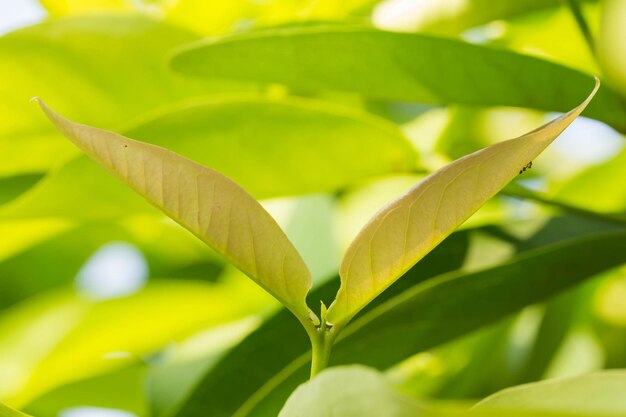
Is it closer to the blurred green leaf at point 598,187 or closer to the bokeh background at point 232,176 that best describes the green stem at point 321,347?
the bokeh background at point 232,176

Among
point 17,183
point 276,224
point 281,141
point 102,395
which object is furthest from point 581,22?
point 102,395

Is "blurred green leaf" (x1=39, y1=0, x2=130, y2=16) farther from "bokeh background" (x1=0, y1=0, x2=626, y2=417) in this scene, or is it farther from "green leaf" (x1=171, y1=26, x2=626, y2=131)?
"green leaf" (x1=171, y1=26, x2=626, y2=131)

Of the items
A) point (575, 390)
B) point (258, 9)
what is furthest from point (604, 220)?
point (258, 9)

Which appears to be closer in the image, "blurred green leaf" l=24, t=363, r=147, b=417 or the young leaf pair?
the young leaf pair

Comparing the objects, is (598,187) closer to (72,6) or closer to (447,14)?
(447,14)

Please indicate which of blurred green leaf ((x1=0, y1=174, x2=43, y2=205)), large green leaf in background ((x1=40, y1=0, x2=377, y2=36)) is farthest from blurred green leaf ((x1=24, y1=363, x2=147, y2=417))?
large green leaf in background ((x1=40, y1=0, x2=377, y2=36))

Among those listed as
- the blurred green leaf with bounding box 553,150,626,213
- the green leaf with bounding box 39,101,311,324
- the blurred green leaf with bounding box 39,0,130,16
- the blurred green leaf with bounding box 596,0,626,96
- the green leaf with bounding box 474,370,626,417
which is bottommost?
the blurred green leaf with bounding box 553,150,626,213
